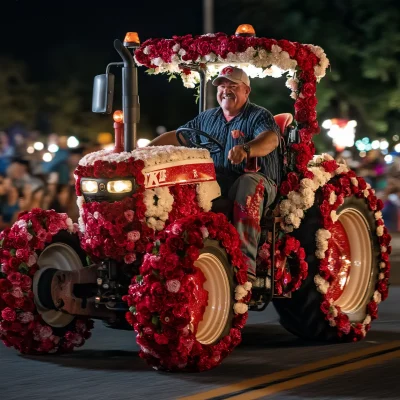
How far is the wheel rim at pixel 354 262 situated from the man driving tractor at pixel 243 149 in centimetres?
106

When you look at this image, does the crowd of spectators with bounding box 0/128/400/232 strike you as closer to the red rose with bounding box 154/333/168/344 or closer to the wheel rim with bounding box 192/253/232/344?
the wheel rim with bounding box 192/253/232/344

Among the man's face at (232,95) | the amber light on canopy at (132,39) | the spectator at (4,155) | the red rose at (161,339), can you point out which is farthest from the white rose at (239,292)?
the spectator at (4,155)

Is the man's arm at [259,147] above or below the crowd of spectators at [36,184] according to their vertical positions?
below

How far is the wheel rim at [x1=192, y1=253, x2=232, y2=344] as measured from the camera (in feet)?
29.5

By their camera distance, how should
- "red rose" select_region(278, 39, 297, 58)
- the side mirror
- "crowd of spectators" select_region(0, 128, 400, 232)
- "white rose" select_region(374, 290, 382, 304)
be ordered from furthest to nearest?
"crowd of spectators" select_region(0, 128, 400, 232)
"white rose" select_region(374, 290, 382, 304)
"red rose" select_region(278, 39, 297, 58)
the side mirror

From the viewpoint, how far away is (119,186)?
902 cm

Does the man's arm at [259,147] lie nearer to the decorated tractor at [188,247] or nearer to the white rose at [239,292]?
the decorated tractor at [188,247]

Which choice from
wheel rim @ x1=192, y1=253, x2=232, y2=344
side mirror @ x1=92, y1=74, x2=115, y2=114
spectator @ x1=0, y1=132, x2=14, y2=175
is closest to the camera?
wheel rim @ x1=192, y1=253, x2=232, y2=344

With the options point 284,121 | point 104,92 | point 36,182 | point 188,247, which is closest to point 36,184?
point 36,182

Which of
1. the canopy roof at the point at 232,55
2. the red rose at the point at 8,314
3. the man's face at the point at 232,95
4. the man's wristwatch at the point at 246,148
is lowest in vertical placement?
the red rose at the point at 8,314

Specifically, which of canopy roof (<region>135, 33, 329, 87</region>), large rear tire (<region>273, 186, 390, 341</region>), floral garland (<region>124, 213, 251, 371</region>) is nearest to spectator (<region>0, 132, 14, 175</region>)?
canopy roof (<region>135, 33, 329, 87</region>)

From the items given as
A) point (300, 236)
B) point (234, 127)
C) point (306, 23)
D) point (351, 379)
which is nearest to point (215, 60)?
point (234, 127)

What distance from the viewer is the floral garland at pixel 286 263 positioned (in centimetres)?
990

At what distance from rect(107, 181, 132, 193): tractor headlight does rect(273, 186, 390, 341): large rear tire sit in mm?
1945
